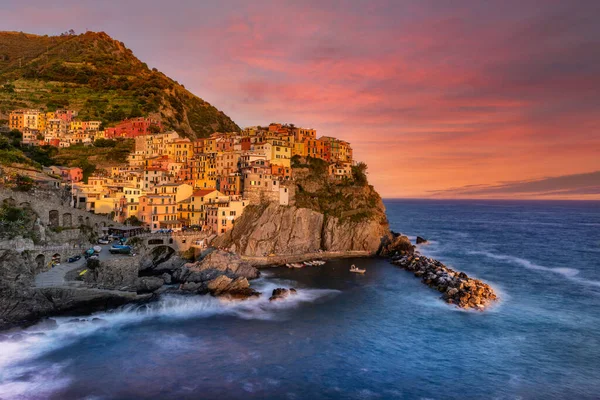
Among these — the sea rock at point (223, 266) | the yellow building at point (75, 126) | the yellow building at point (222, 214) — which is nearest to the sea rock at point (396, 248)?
the yellow building at point (222, 214)

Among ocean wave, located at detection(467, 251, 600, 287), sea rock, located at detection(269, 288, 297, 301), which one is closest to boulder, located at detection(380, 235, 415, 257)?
ocean wave, located at detection(467, 251, 600, 287)

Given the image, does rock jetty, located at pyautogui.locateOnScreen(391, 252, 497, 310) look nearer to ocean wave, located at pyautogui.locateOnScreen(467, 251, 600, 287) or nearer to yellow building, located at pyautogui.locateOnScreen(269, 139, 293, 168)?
ocean wave, located at pyautogui.locateOnScreen(467, 251, 600, 287)

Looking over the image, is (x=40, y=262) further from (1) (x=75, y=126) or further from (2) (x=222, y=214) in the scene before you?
(1) (x=75, y=126)

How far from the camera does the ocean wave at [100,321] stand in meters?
26.6

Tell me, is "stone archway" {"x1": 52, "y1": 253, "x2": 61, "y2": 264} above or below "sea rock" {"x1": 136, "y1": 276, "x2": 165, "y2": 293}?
above

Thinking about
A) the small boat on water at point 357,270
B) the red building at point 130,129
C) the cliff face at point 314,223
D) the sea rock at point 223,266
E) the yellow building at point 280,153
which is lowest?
the small boat on water at point 357,270

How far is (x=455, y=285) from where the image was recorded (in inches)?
1892

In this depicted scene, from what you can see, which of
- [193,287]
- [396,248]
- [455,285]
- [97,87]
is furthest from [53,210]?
→ [97,87]

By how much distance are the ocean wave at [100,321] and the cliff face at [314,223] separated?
42.6ft

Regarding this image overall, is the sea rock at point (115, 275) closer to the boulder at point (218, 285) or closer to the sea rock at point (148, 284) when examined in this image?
the sea rock at point (148, 284)

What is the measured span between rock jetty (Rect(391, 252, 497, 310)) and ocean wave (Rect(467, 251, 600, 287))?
17.4 meters

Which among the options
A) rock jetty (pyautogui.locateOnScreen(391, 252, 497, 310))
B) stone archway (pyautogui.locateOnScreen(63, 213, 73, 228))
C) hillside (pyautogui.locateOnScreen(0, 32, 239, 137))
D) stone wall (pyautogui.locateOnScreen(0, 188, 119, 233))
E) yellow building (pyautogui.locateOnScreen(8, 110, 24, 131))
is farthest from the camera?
hillside (pyautogui.locateOnScreen(0, 32, 239, 137))

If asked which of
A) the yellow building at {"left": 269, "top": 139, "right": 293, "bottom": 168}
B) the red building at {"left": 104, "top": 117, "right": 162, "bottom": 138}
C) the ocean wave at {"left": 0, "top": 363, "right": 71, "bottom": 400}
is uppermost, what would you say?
the red building at {"left": 104, "top": 117, "right": 162, "bottom": 138}

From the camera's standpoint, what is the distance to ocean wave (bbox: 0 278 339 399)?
26.6 meters
